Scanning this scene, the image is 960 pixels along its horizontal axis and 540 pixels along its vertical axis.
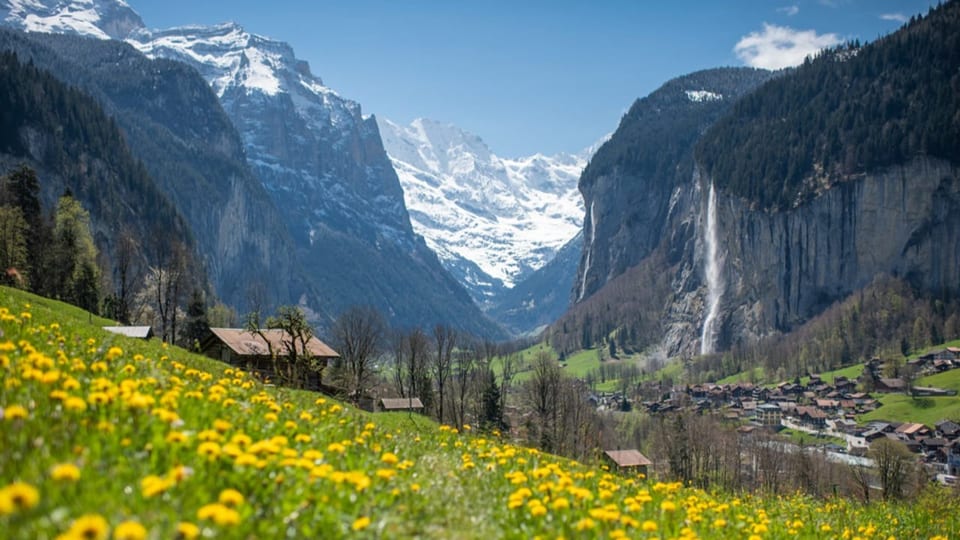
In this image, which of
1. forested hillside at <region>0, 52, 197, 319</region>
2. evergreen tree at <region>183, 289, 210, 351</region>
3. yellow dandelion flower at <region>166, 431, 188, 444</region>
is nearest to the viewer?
yellow dandelion flower at <region>166, 431, 188, 444</region>

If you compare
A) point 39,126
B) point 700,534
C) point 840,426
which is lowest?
point 840,426

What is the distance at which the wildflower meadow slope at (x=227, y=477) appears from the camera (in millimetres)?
5027

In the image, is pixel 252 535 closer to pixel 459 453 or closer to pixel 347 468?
pixel 347 468

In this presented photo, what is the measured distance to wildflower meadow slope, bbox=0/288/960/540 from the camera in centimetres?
503

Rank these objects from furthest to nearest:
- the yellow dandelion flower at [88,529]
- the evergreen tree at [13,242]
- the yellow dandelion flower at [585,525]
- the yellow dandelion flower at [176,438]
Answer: the evergreen tree at [13,242] → the yellow dandelion flower at [585,525] → the yellow dandelion flower at [176,438] → the yellow dandelion flower at [88,529]

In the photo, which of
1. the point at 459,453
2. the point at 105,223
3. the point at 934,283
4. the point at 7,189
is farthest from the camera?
the point at 934,283

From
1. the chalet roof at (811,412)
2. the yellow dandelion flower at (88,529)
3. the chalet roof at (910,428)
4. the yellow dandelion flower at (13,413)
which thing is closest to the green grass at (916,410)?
the chalet roof at (910,428)

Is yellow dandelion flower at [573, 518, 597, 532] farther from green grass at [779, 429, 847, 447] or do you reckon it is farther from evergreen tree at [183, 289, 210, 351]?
green grass at [779, 429, 847, 447]

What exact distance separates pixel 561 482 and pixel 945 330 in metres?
208

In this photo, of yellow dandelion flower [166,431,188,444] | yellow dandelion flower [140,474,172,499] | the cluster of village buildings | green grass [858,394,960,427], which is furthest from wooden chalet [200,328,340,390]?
green grass [858,394,960,427]

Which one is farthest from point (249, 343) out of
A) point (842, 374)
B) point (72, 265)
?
point (842, 374)

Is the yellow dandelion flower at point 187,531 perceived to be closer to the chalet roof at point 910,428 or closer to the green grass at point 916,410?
the chalet roof at point 910,428

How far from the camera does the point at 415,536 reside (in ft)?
21.5

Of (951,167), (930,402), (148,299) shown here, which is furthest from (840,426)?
(148,299)
